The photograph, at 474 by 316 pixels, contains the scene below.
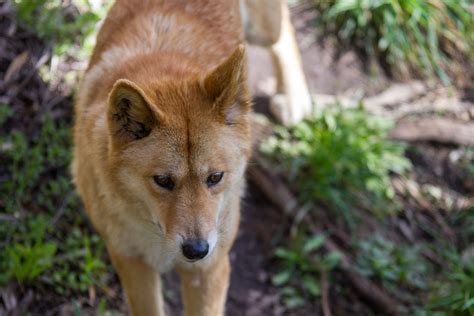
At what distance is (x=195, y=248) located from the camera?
307cm

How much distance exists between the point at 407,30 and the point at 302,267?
10.7ft

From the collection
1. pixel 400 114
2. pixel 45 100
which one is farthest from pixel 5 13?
pixel 400 114

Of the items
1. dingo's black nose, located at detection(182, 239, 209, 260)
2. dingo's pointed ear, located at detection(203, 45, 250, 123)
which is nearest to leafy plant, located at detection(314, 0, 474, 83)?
dingo's pointed ear, located at detection(203, 45, 250, 123)

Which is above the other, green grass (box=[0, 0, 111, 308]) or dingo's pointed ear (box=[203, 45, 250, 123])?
dingo's pointed ear (box=[203, 45, 250, 123])

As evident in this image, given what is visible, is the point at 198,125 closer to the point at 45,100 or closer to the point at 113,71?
the point at 113,71

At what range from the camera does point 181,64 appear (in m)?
3.76

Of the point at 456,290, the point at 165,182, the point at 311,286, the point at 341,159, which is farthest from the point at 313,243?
the point at 165,182

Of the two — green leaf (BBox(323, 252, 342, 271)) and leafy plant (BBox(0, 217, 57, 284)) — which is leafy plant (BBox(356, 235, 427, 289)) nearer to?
green leaf (BBox(323, 252, 342, 271))

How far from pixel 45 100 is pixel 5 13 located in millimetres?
877

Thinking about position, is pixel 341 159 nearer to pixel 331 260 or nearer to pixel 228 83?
pixel 331 260

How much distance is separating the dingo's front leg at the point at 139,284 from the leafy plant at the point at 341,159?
7.82ft

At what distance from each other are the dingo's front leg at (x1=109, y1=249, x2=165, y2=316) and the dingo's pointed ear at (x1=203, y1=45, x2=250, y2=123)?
1038mm

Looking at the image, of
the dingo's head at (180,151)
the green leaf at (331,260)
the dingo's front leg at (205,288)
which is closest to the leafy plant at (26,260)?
the dingo's front leg at (205,288)

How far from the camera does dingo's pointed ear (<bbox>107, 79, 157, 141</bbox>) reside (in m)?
3.02
